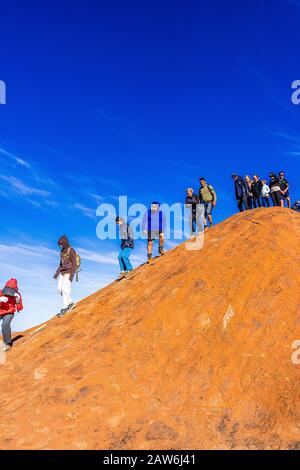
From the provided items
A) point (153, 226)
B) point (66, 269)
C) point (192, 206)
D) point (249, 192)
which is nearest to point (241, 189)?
point (249, 192)

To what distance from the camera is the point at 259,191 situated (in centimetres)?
1698

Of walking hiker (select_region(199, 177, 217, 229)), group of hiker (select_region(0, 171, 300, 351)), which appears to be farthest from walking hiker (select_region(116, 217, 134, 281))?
walking hiker (select_region(199, 177, 217, 229))

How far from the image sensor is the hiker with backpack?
12.1 metres

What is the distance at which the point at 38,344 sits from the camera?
11.4 m

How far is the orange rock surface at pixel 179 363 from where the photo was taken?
24.7 feet

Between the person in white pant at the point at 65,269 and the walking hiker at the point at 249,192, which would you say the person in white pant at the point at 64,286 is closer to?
the person in white pant at the point at 65,269

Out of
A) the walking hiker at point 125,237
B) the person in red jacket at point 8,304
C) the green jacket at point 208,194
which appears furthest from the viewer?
the green jacket at point 208,194

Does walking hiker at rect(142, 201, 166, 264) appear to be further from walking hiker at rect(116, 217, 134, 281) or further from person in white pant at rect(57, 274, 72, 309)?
person in white pant at rect(57, 274, 72, 309)

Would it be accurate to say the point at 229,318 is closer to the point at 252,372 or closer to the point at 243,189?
the point at 252,372

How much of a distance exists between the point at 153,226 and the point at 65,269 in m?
4.01

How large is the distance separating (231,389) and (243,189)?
1043 centimetres

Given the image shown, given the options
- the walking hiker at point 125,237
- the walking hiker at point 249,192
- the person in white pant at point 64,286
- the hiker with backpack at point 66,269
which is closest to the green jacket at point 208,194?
the walking hiker at point 249,192

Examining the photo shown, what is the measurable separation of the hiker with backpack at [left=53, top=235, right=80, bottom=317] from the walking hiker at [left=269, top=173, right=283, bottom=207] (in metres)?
9.99
